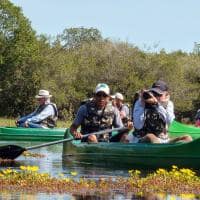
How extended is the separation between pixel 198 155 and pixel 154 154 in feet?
2.69

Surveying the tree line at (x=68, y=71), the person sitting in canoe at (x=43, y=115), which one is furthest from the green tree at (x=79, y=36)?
the person sitting in canoe at (x=43, y=115)

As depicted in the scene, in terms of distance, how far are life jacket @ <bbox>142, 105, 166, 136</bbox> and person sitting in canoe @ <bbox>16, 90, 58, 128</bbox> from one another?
8859 mm

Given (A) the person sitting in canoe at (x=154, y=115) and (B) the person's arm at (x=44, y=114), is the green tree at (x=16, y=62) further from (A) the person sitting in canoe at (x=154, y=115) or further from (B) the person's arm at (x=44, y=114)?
(A) the person sitting in canoe at (x=154, y=115)

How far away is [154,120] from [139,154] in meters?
0.61

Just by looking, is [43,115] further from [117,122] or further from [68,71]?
[68,71]

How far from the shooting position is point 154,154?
13.2 meters

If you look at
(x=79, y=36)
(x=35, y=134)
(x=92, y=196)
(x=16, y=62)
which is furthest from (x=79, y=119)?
(x=79, y=36)

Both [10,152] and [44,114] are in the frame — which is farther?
[44,114]

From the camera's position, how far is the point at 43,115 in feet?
75.8

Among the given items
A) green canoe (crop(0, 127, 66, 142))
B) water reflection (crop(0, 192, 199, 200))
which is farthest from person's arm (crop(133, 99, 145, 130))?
green canoe (crop(0, 127, 66, 142))

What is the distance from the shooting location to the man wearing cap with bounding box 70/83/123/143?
14.9 meters

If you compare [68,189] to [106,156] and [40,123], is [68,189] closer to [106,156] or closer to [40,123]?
[106,156]

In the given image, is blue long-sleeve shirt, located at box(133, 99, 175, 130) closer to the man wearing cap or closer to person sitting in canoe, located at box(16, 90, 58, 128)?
the man wearing cap

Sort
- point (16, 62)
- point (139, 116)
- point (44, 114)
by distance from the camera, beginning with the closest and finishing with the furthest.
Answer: point (139, 116)
point (44, 114)
point (16, 62)
